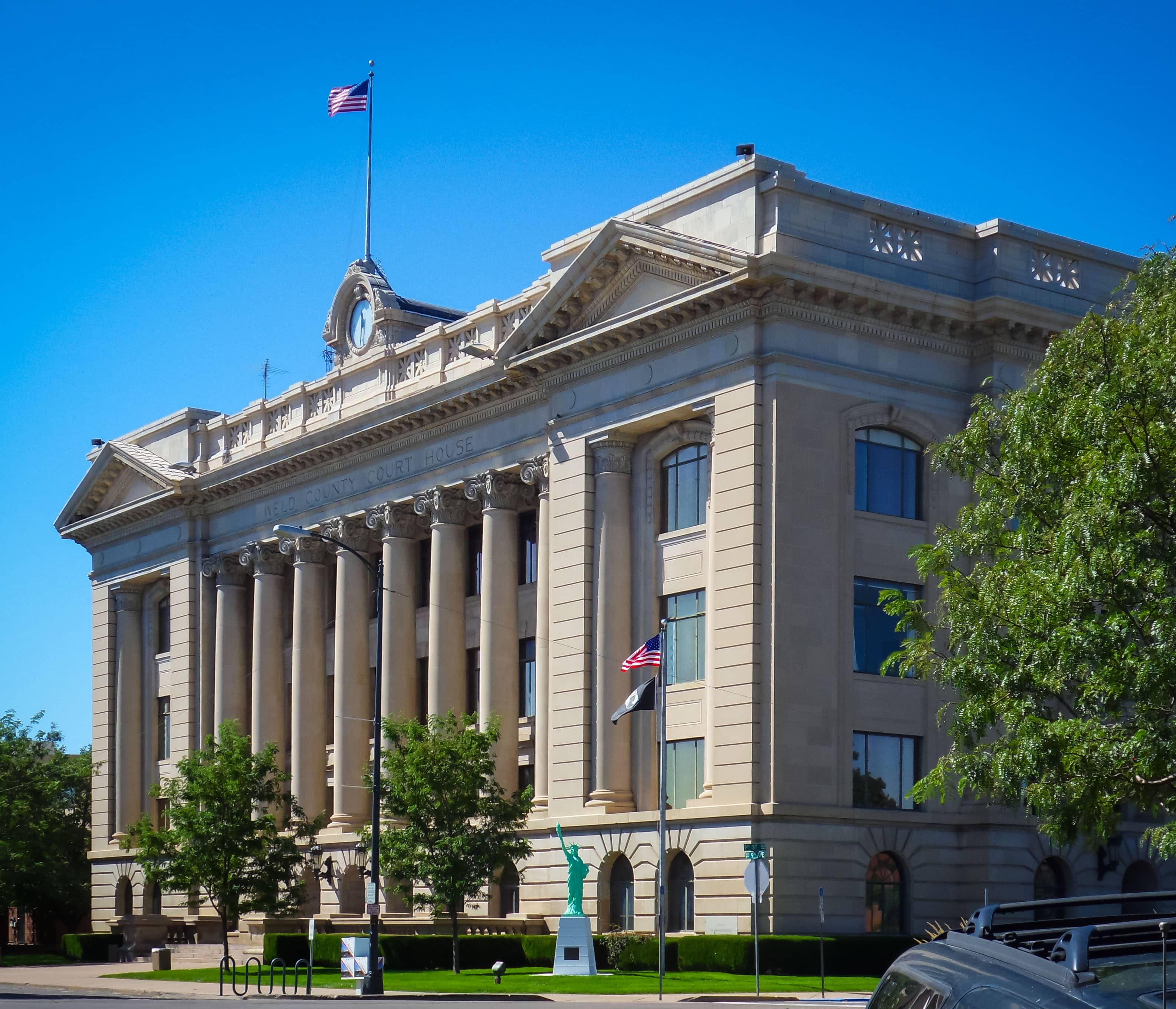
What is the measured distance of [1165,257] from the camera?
29.0 m

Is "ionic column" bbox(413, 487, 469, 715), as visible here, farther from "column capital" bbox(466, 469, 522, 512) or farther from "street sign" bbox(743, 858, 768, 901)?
"street sign" bbox(743, 858, 768, 901)

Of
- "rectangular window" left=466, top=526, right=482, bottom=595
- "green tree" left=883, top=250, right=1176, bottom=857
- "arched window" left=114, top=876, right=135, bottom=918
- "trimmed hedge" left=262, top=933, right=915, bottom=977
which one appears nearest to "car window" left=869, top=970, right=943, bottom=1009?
"green tree" left=883, top=250, right=1176, bottom=857

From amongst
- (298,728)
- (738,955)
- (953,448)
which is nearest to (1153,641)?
(953,448)

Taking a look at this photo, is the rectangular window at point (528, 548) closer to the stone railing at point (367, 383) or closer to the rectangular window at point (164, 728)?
the stone railing at point (367, 383)

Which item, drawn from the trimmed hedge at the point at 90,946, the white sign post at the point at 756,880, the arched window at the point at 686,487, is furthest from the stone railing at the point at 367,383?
the white sign post at the point at 756,880

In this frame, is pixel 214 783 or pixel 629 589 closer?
pixel 629 589

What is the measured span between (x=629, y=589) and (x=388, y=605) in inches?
560

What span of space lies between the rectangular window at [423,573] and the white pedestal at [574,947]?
2072 centimetres

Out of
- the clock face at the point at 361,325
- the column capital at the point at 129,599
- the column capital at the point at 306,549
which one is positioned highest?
the clock face at the point at 361,325

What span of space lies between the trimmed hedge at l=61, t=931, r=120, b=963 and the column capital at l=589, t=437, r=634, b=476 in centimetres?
3428

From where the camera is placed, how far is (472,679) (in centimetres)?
6059

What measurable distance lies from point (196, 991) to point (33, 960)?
29.6 meters

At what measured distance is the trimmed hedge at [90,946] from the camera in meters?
71.8

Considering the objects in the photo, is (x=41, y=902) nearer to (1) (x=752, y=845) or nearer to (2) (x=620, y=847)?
(2) (x=620, y=847)
